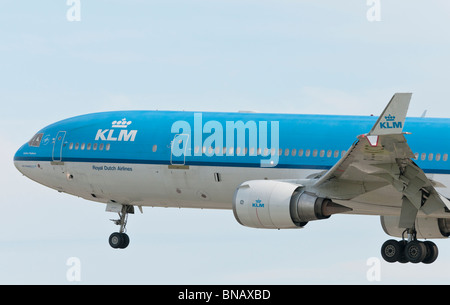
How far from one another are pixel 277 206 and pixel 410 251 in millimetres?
Result: 6200

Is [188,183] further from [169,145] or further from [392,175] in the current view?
[392,175]

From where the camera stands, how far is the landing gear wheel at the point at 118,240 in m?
38.9

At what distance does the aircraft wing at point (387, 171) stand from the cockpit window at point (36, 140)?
12109 millimetres

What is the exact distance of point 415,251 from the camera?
3597 cm

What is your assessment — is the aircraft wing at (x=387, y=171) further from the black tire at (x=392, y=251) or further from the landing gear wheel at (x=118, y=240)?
the landing gear wheel at (x=118, y=240)

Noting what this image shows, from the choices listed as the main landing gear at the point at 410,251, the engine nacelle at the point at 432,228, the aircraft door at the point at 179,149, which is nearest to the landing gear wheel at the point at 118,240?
the aircraft door at the point at 179,149

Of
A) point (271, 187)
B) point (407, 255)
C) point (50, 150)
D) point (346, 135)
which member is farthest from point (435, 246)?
point (50, 150)

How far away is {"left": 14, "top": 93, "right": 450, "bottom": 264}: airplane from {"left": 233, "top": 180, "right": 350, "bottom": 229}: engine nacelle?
0.10 ft

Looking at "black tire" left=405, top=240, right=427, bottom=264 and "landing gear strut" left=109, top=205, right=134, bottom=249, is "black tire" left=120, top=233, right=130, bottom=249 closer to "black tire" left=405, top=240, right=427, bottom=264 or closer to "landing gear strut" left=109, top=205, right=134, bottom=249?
"landing gear strut" left=109, top=205, right=134, bottom=249

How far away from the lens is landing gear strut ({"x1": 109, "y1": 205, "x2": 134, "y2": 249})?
38969 mm

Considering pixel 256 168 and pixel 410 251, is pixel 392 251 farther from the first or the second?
pixel 256 168

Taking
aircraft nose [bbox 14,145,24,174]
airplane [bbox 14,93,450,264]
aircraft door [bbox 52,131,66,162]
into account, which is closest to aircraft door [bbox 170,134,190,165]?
airplane [bbox 14,93,450,264]

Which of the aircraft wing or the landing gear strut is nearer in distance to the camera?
the aircraft wing

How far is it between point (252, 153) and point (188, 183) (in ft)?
8.40
